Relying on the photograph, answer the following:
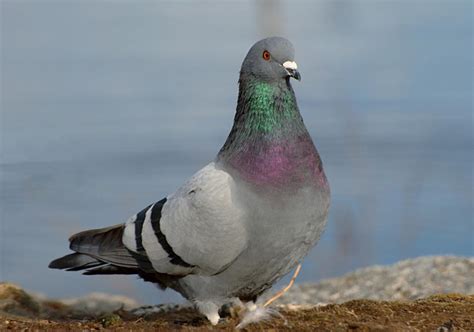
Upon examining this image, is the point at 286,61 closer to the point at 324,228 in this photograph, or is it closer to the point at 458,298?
the point at 324,228

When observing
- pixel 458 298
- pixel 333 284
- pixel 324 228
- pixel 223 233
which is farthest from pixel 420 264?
pixel 223 233

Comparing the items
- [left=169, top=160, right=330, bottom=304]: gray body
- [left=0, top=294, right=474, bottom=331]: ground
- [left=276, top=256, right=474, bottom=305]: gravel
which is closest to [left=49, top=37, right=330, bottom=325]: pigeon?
[left=169, top=160, right=330, bottom=304]: gray body

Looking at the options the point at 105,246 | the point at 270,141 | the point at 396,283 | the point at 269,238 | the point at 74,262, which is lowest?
the point at 74,262

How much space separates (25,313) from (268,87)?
2.93 metres

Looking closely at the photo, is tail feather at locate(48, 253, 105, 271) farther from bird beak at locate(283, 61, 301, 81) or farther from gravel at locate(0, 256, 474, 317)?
bird beak at locate(283, 61, 301, 81)

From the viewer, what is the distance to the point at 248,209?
19.7ft

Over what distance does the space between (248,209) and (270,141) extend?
1.70 ft

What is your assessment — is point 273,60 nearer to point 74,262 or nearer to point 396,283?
point 74,262

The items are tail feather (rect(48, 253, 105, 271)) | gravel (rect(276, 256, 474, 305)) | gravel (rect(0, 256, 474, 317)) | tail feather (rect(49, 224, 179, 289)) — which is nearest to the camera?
tail feather (rect(49, 224, 179, 289))

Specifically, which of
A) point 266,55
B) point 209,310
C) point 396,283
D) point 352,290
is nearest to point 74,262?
point 209,310

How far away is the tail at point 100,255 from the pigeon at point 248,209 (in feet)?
0.13

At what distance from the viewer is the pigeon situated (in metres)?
6.02

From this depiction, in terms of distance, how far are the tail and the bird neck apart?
3.39 ft

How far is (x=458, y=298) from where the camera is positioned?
6.95 meters
